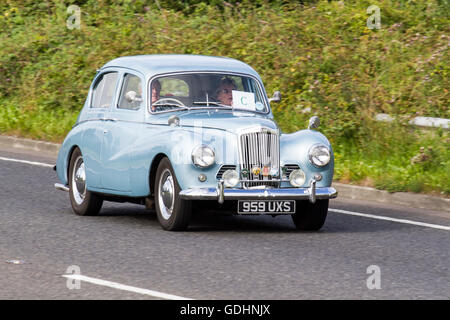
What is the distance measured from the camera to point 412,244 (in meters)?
9.77

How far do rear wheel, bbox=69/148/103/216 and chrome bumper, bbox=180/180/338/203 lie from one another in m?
1.98

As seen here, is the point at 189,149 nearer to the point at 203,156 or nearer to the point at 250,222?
the point at 203,156

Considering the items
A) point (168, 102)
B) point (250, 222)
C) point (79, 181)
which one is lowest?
point (250, 222)

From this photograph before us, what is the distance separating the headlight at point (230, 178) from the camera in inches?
385

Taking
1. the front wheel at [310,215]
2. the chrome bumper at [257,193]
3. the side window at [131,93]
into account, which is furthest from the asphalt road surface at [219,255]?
the side window at [131,93]

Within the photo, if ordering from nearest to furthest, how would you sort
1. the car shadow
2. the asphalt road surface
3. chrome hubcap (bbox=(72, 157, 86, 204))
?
1. the asphalt road surface
2. the car shadow
3. chrome hubcap (bbox=(72, 157, 86, 204))

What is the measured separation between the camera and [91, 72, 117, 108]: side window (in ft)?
37.7

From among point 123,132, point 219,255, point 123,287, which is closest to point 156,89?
point 123,132

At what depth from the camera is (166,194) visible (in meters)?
10.1

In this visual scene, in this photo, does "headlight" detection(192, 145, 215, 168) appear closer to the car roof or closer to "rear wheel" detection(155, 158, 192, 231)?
"rear wheel" detection(155, 158, 192, 231)

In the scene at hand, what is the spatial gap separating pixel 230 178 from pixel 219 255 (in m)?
1.14

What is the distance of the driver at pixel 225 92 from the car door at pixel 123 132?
2.65 ft

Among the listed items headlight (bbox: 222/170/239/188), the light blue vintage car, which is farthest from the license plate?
headlight (bbox: 222/170/239/188)
